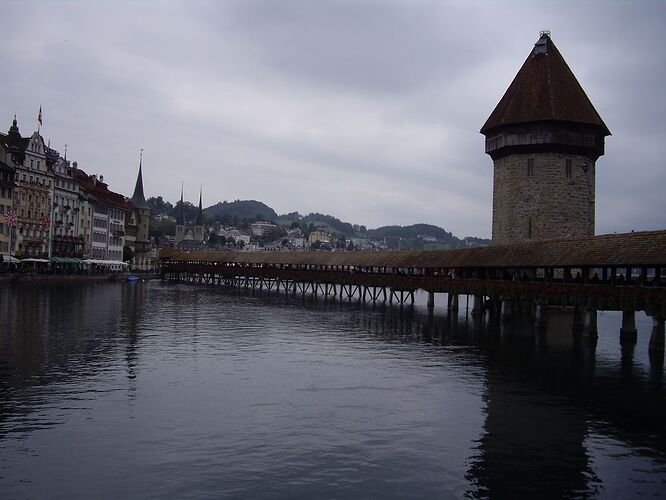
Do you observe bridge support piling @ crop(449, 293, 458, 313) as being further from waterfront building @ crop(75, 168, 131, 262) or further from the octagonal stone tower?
waterfront building @ crop(75, 168, 131, 262)

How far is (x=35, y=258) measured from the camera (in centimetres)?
A: 7425

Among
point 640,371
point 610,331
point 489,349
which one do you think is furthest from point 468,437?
point 610,331

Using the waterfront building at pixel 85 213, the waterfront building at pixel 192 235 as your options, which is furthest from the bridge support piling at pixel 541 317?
the waterfront building at pixel 192 235

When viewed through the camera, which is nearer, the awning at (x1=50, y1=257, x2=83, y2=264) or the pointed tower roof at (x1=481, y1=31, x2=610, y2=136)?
the pointed tower roof at (x1=481, y1=31, x2=610, y2=136)

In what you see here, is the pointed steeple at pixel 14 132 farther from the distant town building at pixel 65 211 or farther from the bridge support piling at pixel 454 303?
the bridge support piling at pixel 454 303

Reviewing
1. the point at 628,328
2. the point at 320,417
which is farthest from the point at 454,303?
the point at 320,417

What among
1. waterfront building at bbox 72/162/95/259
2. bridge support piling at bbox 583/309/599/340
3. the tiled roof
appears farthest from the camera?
the tiled roof

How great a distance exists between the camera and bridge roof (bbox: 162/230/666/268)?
91.2 feet

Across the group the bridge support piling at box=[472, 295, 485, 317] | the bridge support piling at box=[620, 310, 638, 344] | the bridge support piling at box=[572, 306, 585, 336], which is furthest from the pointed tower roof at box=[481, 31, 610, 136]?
the bridge support piling at box=[620, 310, 638, 344]

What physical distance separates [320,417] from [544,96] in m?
43.8

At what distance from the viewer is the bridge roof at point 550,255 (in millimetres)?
27812

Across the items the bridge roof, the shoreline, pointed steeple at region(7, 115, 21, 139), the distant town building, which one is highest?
pointed steeple at region(7, 115, 21, 139)

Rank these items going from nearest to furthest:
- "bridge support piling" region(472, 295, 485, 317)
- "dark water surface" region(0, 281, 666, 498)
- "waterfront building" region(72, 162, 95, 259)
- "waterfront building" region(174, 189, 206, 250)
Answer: "dark water surface" region(0, 281, 666, 498)
"bridge support piling" region(472, 295, 485, 317)
"waterfront building" region(72, 162, 95, 259)
"waterfront building" region(174, 189, 206, 250)

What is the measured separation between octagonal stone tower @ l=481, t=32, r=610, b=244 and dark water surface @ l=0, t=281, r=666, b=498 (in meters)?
22.1
